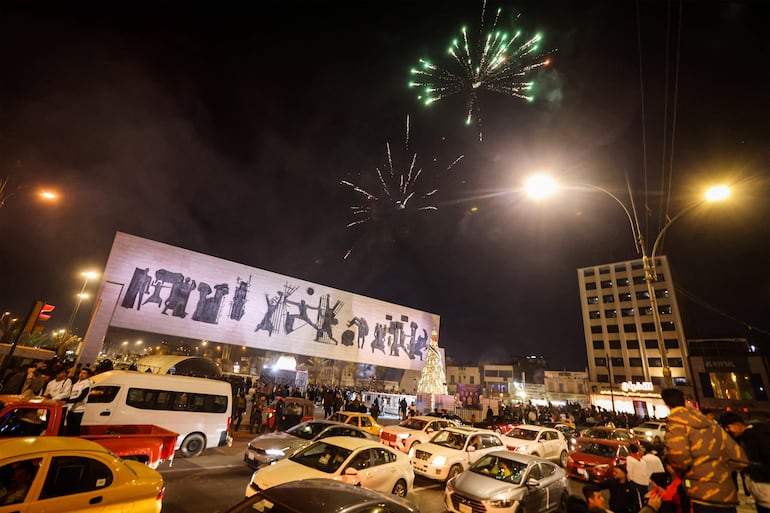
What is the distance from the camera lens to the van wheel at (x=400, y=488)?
8.13 metres

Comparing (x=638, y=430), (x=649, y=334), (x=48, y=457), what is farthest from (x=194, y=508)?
(x=649, y=334)

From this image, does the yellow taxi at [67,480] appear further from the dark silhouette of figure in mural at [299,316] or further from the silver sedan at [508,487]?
the dark silhouette of figure in mural at [299,316]

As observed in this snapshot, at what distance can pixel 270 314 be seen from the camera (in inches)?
1182

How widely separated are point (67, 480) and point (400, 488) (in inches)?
271

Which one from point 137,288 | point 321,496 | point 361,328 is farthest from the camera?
point 361,328

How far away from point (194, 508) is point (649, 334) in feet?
260

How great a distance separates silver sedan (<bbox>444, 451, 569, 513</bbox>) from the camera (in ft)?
22.8

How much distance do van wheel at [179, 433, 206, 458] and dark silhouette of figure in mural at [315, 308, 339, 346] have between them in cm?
2107

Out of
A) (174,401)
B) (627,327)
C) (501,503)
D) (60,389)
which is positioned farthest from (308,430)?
(627,327)

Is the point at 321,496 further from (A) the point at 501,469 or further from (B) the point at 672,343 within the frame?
(B) the point at 672,343

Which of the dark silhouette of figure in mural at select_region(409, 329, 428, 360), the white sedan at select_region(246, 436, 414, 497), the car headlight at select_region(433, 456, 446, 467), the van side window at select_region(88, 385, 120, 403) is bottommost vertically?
the car headlight at select_region(433, 456, 446, 467)

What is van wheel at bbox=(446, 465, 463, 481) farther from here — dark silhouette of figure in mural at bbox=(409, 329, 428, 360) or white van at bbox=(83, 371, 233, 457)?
dark silhouette of figure in mural at bbox=(409, 329, 428, 360)

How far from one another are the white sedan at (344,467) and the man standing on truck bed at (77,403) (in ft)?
17.9

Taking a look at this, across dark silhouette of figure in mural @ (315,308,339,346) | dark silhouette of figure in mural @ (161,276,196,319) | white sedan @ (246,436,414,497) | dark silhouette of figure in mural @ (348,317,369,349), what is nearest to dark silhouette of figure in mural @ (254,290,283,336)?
dark silhouette of figure in mural @ (315,308,339,346)
